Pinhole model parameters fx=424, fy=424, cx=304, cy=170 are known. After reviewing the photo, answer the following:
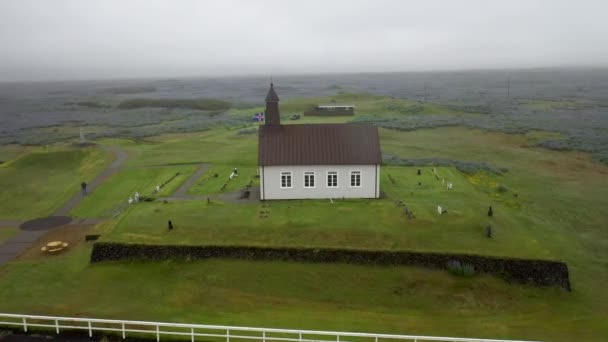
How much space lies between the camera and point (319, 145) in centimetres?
3328

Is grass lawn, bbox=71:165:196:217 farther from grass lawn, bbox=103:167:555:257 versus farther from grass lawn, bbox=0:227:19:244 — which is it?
grass lawn, bbox=103:167:555:257

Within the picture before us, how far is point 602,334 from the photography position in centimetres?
1895

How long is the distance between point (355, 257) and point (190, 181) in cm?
2128

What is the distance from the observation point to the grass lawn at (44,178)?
127ft

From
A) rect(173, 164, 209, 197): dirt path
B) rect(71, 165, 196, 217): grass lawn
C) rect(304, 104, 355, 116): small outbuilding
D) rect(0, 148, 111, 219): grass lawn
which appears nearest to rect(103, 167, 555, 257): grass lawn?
rect(173, 164, 209, 197): dirt path

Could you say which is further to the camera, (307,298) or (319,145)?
(319,145)

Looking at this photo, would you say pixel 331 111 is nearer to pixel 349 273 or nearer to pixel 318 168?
pixel 318 168

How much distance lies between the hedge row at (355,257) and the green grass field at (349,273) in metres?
0.50

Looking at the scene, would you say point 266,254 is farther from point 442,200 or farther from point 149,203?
point 442,200

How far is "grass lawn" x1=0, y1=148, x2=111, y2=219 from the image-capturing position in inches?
1522

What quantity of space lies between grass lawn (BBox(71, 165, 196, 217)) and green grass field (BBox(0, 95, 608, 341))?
1.10ft

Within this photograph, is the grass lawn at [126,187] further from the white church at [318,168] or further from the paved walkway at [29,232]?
the white church at [318,168]

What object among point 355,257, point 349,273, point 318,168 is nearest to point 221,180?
point 318,168

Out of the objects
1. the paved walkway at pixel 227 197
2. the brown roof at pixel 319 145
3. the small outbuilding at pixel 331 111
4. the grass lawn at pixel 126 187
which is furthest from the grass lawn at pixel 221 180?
the small outbuilding at pixel 331 111
